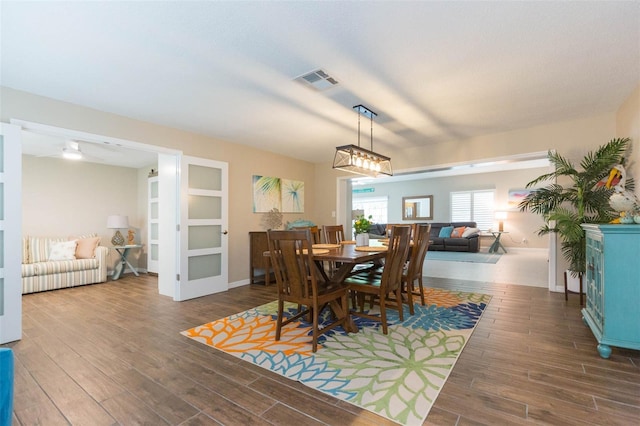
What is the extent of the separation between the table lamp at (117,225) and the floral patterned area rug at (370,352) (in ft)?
13.3

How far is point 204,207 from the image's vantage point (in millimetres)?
4430

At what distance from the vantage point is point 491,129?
4.27m

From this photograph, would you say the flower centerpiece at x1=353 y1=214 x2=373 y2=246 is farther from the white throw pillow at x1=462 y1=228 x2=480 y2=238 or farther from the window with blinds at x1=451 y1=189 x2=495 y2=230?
the window with blinds at x1=451 y1=189 x2=495 y2=230

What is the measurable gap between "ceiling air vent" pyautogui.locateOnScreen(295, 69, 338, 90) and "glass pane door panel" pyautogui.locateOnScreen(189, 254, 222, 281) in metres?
2.94

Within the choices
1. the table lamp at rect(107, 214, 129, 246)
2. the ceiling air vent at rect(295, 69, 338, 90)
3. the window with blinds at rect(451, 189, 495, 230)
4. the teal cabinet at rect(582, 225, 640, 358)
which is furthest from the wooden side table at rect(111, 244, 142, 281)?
the window with blinds at rect(451, 189, 495, 230)

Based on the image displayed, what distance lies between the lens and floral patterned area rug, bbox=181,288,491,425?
178 cm

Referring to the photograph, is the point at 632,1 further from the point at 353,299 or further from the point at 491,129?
the point at 353,299

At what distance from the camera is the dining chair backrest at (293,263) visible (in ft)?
7.72

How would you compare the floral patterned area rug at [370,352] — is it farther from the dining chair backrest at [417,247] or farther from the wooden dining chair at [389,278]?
the dining chair backrest at [417,247]

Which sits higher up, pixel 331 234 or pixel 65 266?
pixel 331 234

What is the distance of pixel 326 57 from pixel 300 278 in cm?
182

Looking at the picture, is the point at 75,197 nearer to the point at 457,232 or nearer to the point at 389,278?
the point at 389,278

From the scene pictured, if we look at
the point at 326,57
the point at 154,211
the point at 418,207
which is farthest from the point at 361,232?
the point at 418,207

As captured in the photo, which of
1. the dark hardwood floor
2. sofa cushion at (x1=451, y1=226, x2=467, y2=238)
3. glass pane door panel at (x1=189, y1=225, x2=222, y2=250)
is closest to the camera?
the dark hardwood floor
